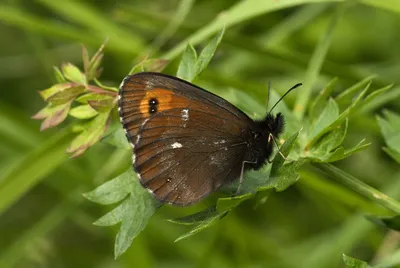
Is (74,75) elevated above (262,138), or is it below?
above

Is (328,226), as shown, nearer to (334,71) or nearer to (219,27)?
(334,71)

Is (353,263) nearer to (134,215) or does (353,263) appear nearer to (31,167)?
(134,215)

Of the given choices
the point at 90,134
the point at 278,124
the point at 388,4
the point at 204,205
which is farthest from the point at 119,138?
the point at 204,205

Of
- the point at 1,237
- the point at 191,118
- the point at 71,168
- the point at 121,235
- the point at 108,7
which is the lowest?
the point at 1,237

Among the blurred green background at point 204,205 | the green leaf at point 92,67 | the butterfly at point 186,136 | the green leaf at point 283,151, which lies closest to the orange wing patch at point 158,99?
the butterfly at point 186,136

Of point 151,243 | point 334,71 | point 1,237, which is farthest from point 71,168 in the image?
point 334,71

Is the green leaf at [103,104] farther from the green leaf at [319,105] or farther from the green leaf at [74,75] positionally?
the green leaf at [319,105]
